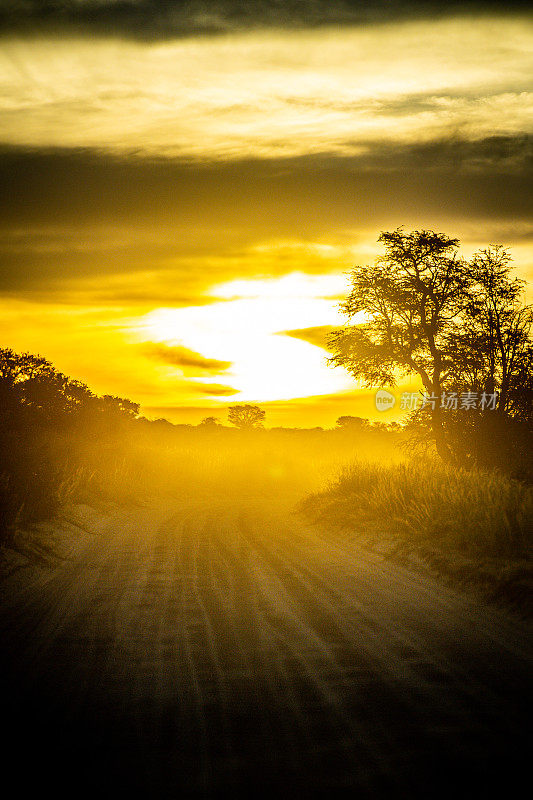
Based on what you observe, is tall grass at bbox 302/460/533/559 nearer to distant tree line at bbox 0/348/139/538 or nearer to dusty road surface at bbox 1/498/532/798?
dusty road surface at bbox 1/498/532/798

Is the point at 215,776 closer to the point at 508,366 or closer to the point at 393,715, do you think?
the point at 393,715

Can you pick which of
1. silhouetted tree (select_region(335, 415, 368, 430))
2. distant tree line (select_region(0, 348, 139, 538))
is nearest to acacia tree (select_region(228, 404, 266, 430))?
silhouetted tree (select_region(335, 415, 368, 430))

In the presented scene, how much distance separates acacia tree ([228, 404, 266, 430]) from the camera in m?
107

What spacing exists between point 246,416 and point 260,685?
102751 millimetres

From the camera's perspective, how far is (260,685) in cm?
513

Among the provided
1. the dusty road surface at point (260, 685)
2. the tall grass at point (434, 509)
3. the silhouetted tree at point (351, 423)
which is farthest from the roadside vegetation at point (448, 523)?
the silhouetted tree at point (351, 423)

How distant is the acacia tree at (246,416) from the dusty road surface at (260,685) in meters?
97.5

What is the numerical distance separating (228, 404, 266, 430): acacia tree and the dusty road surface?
97.5 metres

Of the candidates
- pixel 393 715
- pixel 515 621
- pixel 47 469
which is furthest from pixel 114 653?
pixel 47 469

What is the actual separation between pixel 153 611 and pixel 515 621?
174 inches

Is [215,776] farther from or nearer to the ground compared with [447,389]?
nearer to the ground

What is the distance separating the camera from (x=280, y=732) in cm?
427

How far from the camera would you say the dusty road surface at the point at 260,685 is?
12.3ft

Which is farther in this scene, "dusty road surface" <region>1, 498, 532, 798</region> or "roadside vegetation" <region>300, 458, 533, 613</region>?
"roadside vegetation" <region>300, 458, 533, 613</region>
